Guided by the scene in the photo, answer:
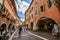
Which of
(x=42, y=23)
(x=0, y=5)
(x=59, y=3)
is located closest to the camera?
(x=0, y=5)

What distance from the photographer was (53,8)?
78.4 ft

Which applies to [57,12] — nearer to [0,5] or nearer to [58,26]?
[58,26]

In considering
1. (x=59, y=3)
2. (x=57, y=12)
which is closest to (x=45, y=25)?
(x=57, y=12)

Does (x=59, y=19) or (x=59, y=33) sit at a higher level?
(x=59, y=19)

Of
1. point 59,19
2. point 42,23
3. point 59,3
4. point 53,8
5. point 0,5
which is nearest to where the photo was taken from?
point 0,5

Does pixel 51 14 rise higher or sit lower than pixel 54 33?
higher

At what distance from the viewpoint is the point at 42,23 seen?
123ft

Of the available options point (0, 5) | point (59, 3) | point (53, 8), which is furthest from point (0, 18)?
point (53, 8)

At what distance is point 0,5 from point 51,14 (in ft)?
37.6

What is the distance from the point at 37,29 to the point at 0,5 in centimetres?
2339

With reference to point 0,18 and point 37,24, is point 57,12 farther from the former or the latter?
point 37,24

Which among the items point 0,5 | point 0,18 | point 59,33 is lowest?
point 59,33

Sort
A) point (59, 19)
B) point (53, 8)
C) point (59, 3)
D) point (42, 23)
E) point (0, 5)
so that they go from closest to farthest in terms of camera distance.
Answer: point (0, 5) < point (59, 3) < point (59, 19) < point (53, 8) < point (42, 23)

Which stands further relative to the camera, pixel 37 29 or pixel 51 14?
pixel 37 29
